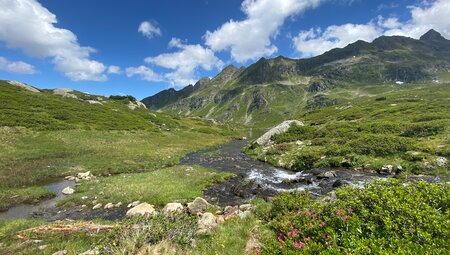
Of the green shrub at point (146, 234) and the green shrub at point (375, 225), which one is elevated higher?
the green shrub at point (375, 225)

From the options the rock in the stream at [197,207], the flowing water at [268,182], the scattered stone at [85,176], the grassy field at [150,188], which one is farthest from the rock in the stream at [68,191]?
the rock in the stream at [197,207]

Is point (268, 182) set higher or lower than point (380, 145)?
lower

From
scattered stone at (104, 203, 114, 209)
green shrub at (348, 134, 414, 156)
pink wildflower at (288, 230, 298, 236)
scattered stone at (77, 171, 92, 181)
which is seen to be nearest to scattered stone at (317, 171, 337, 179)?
green shrub at (348, 134, 414, 156)

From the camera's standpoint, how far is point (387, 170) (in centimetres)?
3119

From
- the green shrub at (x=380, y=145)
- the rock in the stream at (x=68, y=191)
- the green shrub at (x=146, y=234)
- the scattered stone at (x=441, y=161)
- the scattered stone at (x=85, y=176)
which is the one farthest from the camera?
the green shrub at (x=380, y=145)

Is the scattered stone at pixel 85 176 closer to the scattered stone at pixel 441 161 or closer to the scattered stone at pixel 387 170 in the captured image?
the scattered stone at pixel 387 170

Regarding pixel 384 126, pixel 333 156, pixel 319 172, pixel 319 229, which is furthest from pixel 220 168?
pixel 384 126

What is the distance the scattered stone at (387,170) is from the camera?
30.8 metres

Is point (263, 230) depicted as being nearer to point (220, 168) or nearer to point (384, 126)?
point (220, 168)

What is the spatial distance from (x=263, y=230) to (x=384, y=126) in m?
50.2

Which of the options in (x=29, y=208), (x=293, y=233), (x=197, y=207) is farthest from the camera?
(x=29, y=208)

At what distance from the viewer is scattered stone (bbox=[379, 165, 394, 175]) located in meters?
30.8

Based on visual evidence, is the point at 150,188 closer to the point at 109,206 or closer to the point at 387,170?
the point at 109,206

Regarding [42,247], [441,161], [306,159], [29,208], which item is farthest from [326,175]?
[29,208]
